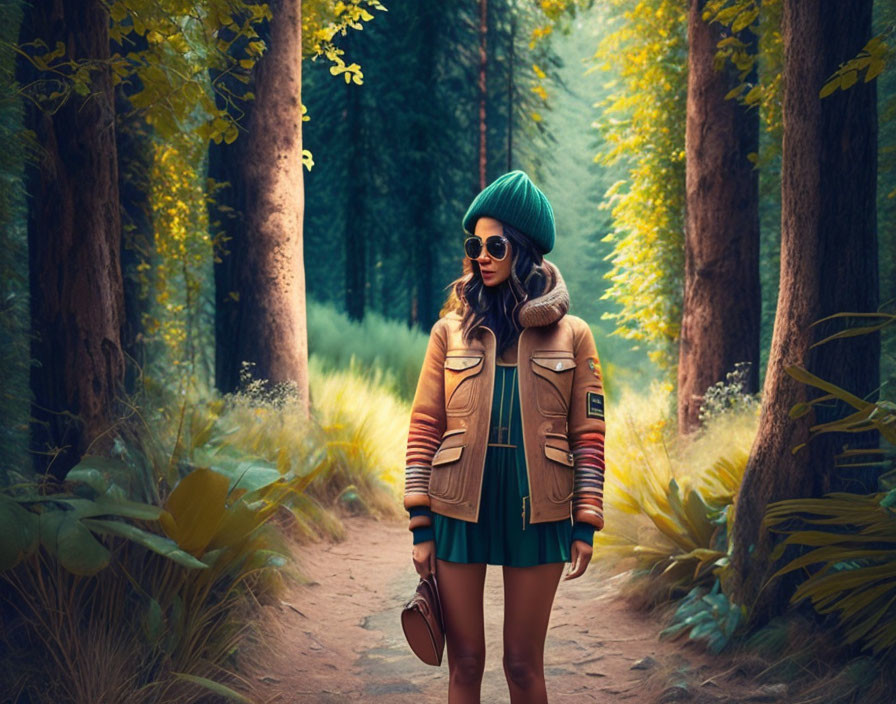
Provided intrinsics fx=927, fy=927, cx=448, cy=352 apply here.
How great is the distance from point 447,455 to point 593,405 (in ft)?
1.71

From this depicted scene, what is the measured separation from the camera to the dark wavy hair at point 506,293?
3.15m

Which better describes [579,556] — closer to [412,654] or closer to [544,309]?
[544,309]

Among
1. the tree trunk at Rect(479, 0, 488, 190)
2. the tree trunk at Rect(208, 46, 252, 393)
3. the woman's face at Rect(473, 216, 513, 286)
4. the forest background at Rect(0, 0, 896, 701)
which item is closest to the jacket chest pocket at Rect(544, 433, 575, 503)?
the woman's face at Rect(473, 216, 513, 286)

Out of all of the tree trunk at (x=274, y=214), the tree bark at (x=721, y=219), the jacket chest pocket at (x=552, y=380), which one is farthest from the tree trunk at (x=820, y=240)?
the tree trunk at (x=274, y=214)

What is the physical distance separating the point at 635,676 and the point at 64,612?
2.76 m

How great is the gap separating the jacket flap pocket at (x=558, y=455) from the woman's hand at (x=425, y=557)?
493 millimetres

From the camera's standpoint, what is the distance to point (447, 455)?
120 inches

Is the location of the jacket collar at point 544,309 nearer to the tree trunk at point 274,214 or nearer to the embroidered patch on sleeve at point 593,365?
the embroidered patch on sleeve at point 593,365

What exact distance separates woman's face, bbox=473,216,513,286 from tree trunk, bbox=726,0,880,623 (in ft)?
6.50

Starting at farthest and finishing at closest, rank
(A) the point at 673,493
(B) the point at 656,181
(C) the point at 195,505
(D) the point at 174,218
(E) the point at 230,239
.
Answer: (B) the point at 656,181, (D) the point at 174,218, (E) the point at 230,239, (A) the point at 673,493, (C) the point at 195,505

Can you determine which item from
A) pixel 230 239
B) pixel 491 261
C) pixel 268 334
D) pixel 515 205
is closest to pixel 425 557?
pixel 491 261

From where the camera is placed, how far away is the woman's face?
316 centimetres

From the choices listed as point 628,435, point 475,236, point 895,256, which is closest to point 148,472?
point 475,236

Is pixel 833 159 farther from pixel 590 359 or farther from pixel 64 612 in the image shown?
pixel 64 612
